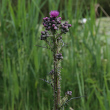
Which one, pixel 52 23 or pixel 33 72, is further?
pixel 33 72

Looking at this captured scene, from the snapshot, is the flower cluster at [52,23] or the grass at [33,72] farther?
the grass at [33,72]

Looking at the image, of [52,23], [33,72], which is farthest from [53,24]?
[33,72]

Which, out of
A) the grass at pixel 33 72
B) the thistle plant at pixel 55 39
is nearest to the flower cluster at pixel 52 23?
the thistle plant at pixel 55 39

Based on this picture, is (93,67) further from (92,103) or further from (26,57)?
(26,57)

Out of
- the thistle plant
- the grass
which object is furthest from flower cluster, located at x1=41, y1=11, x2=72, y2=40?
the grass

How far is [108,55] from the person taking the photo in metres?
1.65

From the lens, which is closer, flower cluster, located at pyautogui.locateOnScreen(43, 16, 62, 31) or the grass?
flower cluster, located at pyautogui.locateOnScreen(43, 16, 62, 31)

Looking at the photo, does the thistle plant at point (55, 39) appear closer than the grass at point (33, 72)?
Yes

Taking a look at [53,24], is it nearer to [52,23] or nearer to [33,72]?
[52,23]

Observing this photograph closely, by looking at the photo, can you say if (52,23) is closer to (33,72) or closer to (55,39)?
(55,39)

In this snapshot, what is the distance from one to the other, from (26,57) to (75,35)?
482mm

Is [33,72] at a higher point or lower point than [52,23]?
lower

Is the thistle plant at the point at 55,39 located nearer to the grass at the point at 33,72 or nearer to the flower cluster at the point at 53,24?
the flower cluster at the point at 53,24

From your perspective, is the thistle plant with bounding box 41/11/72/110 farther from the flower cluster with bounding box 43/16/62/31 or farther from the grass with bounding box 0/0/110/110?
the grass with bounding box 0/0/110/110
